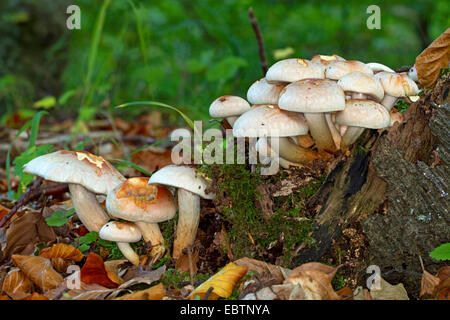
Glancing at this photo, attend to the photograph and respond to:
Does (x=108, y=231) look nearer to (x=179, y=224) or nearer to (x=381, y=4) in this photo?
(x=179, y=224)

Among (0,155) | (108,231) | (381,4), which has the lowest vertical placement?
(0,155)

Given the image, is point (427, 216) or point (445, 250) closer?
point (445, 250)

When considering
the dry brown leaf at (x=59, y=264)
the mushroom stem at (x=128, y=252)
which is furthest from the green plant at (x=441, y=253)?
the dry brown leaf at (x=59, y=264)

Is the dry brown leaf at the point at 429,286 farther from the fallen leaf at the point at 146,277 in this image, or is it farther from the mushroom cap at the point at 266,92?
the fallen leaf at the point at 146,277

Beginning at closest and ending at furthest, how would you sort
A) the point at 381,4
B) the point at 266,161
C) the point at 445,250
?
the point at 445,250 → the point at 266,161 → the point at 381,4

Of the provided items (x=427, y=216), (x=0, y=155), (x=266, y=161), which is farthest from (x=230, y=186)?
(x=0, y=155)

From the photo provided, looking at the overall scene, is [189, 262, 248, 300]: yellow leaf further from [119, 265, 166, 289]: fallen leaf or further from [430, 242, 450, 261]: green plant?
[430, 242, 450, 261]: green plant
